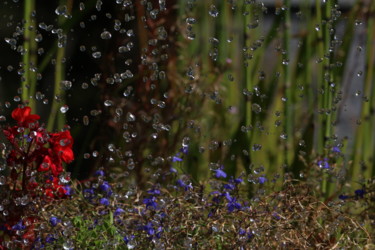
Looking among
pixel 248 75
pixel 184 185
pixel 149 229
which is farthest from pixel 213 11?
pixel 149 229

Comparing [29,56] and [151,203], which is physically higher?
[29,56]

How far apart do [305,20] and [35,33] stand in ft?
3.31

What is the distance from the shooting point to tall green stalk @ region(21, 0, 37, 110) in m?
2.67

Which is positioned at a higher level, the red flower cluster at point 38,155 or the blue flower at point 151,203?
the red flower cluster at point 38,155

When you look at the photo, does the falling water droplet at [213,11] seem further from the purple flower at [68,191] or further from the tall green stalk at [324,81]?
the purple flower at [68,191]

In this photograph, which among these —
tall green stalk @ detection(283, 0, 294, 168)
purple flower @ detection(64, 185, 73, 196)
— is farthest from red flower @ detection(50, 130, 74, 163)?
tall green stalk @ detection(283, 0, 294, 168)

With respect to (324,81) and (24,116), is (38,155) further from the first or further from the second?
(324,81)

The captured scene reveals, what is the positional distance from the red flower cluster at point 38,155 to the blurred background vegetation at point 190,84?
70cm

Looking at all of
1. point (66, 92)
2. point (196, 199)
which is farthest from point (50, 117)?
point (196, 199)

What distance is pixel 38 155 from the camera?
206cm

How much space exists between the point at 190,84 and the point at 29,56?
601mm

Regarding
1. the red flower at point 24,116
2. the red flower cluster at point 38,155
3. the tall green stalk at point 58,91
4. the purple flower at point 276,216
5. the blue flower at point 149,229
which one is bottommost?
the blue flower at point 149,229

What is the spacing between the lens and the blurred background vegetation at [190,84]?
2.85m

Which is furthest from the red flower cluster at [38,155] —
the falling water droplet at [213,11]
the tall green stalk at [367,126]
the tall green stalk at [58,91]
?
the tall green stalk at [367,126]
